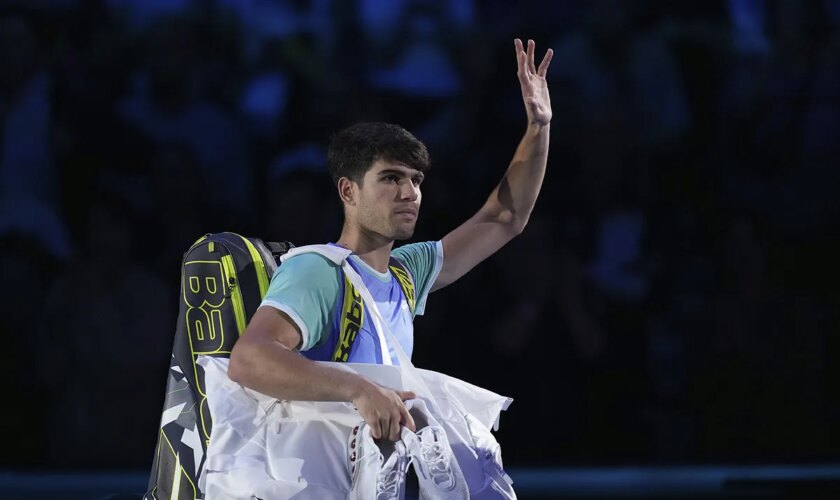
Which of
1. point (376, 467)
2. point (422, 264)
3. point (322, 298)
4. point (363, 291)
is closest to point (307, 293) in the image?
point (322, 298)

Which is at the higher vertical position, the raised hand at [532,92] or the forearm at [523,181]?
the raised hand at [532,92]

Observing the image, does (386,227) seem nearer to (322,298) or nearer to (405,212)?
(405,212)

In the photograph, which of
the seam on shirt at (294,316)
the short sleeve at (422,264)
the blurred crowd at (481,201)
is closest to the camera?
the seam on shirt at (294,316)

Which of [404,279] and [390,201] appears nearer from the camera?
[390,201]

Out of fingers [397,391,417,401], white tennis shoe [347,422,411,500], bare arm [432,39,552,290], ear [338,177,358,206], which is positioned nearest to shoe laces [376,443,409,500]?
white tennis shoe [347,422,411,500]

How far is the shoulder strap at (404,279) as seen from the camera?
84.3 inches

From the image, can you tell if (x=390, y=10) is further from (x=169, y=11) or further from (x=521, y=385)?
(x=521, y=385)

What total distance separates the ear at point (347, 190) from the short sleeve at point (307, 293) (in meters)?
0.20

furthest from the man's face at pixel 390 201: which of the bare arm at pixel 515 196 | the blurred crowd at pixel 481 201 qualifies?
the blurred crowd at pixel 481 201

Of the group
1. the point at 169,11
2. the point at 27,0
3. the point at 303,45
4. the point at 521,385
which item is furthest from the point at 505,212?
the point at 27,0

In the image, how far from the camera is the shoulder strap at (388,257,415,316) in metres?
2.14

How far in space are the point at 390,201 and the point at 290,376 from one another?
0.48 m

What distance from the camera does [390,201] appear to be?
6.65ft

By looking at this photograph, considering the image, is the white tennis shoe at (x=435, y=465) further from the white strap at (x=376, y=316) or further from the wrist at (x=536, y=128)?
the wrist at (x=536, y=128)
